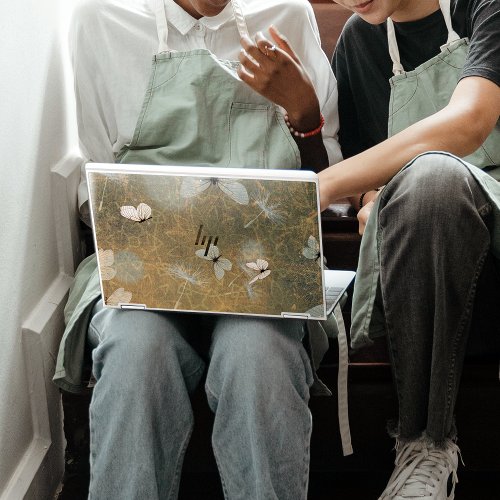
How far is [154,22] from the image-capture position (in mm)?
1409

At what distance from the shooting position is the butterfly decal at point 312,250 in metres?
1.03

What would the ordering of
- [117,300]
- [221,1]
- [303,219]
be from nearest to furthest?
1. [303,219]
2. [117,300]
3. [221,1]

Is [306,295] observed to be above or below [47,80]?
below

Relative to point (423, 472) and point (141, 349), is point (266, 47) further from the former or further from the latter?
point (423, 472)

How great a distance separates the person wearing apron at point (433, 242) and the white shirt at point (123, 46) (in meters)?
0.19

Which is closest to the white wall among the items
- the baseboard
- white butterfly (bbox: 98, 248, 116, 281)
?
the baseboard

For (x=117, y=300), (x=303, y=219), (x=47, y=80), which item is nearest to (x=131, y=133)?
(x=47, y=80)

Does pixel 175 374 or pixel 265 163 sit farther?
pixel 265 163

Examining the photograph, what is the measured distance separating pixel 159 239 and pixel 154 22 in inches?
20.0

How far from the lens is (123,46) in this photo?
1.40 meters

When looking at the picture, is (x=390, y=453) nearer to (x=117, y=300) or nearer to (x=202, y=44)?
(x=117, y=300)

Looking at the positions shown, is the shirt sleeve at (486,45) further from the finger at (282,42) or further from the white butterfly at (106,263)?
the white butterfly at (106,263)

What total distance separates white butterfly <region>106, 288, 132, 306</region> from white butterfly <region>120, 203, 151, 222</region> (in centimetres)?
11

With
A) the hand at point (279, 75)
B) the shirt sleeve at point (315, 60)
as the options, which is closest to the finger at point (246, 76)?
the hand at point (279, 75)
